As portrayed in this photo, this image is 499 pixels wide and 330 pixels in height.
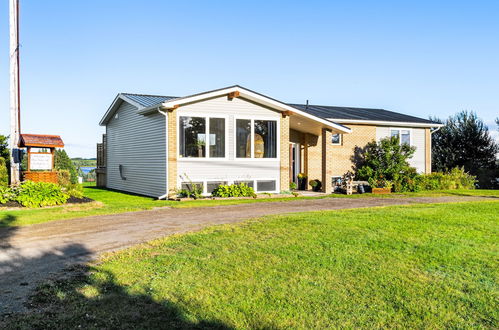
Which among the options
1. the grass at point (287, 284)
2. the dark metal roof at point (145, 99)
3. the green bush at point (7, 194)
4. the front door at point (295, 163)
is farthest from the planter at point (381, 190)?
the green bush at point (7, 194)

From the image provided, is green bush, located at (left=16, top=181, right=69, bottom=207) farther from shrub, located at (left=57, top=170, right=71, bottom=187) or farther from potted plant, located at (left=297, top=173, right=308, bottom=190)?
potted plant, located at (left=297, top=173, right=308, bottom=190)

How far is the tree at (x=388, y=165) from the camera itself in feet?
64.2

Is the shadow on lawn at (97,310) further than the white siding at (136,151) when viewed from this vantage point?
No

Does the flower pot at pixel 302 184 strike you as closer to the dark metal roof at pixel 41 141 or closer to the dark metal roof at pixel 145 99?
the dark metal roof at pixel 145 99

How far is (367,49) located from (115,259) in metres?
15.1

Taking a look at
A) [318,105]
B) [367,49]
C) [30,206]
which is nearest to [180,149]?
[30,206]

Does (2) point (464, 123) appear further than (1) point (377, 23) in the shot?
Yes

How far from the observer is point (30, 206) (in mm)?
11477

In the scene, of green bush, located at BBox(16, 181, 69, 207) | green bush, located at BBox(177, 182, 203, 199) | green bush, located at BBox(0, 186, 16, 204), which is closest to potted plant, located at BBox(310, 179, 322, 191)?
green bush, located at BBox(177, 182, 203, 199)

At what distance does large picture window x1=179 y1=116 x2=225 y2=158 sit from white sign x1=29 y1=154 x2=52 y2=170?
4.37 meters

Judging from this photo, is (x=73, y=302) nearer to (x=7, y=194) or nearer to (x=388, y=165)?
(x=7, y=194)

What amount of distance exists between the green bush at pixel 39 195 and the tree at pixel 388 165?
13.2 m

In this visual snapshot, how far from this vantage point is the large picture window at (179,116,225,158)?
49.6ft

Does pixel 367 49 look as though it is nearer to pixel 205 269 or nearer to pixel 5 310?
pixel 205 269
